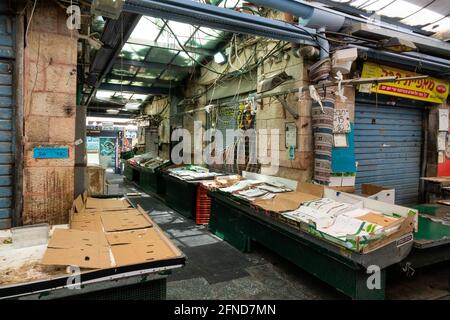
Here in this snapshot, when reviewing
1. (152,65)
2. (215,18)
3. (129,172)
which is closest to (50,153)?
(215,18)

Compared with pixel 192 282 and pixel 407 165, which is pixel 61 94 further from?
pixel 407 165

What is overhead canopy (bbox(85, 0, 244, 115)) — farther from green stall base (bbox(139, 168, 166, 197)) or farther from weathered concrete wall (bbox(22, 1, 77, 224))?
green stall base (bbox(139, 168, 166, 197))

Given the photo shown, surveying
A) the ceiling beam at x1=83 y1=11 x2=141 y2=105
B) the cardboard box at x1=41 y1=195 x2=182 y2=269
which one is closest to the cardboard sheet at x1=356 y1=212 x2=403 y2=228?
the cardboard box at x1=41 y1=195 x2=182 y2=269

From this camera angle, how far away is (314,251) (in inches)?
131

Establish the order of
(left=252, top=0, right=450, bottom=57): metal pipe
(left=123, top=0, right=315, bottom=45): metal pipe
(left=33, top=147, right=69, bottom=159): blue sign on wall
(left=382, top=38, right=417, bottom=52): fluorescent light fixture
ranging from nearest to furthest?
(left=33, top=147, right=69, bottom=159): blue sign on wall → (left=123, top=0, right=315, bottom=45): metal pipe → (left=252, top=0, right=450, bottom=57): metal pipe → (left=382, top=38, right=417, bottom=52): fluorescent light fixture

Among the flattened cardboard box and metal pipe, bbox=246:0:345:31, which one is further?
metal pipe, bbox=246:0:345:31

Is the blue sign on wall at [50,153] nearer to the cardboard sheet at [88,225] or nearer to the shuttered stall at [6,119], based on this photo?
the shuttered stall at [6,119]

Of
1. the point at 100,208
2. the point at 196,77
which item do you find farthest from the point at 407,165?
the point at 100,208

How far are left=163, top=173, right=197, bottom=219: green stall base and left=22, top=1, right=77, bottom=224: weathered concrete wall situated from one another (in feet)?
11.2

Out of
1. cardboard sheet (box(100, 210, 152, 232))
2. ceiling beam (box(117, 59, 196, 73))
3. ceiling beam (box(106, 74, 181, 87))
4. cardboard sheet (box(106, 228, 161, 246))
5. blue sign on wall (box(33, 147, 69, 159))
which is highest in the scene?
ceiling beam (box(117, 59, 196, 73))

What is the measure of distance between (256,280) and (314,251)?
0.94 metres

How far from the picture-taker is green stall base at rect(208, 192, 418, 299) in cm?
279

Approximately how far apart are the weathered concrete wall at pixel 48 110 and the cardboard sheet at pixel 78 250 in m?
0.94

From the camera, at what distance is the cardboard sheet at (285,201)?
12.7 ft
